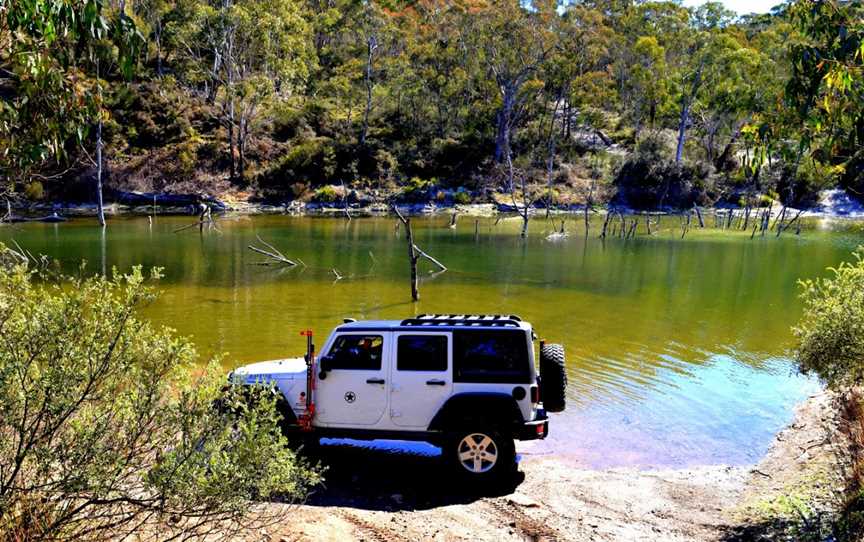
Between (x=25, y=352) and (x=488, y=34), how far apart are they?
233 feet

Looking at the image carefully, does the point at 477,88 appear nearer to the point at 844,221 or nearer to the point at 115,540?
the point at 844,221

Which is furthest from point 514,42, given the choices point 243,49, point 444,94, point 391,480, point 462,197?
point 391,480

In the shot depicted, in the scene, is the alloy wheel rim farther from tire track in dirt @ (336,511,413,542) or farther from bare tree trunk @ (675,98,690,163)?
bare tree trunk @ (675,98,690,163)

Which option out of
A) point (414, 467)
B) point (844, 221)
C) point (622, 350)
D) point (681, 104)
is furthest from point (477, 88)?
point (414, 467)

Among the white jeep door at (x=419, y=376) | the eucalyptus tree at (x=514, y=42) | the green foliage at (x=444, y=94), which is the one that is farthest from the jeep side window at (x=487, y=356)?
the eucalyptus tree at (x=514, y=42)

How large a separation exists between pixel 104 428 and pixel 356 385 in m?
4.54

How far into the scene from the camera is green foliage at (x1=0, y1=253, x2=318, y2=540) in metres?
4.61

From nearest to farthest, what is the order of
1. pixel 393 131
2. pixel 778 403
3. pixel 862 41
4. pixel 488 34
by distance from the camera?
pixel 862 41, pixel 778 403, pixel 488 34, pixel 393 131

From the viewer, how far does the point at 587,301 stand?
2494cm

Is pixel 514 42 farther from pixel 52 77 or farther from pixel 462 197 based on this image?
pixel 52 77

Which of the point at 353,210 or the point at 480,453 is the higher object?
the point at 353,210

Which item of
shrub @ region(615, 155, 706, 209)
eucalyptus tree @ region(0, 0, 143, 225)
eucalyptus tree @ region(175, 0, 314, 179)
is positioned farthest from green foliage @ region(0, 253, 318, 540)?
shrub @ region(615, 155, 706, 209)

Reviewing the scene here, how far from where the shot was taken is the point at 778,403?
13.8m

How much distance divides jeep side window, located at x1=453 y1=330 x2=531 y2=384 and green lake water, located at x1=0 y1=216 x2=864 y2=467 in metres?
2.72
